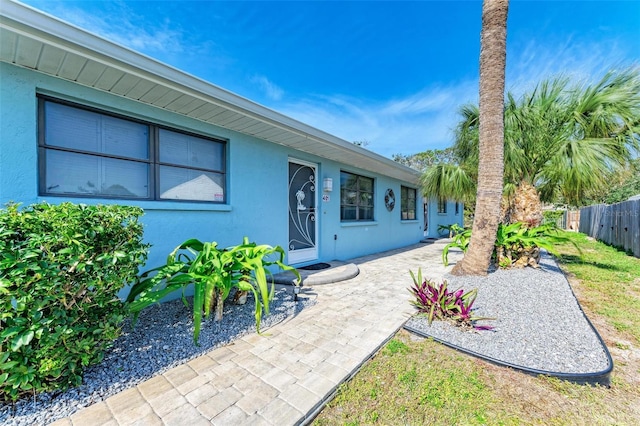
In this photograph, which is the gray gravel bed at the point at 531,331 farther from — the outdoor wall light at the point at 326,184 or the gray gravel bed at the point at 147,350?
the outdoor wall light at the point at 326,184

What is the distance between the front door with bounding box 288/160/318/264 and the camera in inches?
243

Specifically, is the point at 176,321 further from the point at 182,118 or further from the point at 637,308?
the point at 637,308

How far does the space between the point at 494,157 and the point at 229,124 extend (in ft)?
16.2

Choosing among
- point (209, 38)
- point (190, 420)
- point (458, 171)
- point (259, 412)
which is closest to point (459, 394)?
point (259, 412)

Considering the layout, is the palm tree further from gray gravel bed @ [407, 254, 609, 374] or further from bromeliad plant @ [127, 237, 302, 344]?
bromeliad plant @ [127, 237, 302, 344]

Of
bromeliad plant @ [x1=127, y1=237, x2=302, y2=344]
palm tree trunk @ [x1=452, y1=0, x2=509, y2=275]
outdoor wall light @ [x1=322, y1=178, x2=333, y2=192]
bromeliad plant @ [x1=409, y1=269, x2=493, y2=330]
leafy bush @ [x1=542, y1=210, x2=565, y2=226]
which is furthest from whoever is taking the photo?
outdoor wall light @ [x1=322, y1=178, x2=333, y2=192]

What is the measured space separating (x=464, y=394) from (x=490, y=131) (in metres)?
4.60

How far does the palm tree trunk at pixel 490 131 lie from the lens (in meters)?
4.77

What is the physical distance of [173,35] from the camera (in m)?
5.57

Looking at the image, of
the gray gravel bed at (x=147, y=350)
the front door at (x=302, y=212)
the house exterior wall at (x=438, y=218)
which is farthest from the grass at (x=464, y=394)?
the house exterior wall at (x=438, y=218)

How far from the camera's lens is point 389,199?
988cm

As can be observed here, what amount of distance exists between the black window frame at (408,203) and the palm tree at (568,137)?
4802mm

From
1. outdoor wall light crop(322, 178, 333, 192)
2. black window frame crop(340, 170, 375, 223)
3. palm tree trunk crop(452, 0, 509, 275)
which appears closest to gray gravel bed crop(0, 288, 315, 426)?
outdoor wall light crop(322, 178, 333, 192)

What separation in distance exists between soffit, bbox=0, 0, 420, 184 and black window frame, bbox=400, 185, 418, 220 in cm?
707
